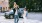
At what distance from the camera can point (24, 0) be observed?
39656 mm

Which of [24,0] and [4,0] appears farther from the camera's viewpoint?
[4,0]

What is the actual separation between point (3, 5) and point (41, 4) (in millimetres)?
16477

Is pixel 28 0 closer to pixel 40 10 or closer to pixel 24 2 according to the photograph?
pixel 24 2

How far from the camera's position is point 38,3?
38.8 m

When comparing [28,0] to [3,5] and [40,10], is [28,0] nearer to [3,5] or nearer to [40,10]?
[40,10]

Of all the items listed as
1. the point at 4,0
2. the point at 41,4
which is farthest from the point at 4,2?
the point at 41,4

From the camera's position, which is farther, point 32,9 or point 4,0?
point 4,0

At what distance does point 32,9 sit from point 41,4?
255 cm

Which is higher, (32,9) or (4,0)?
(4,0)

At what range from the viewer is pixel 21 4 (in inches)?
1567

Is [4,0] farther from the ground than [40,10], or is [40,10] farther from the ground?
[4,0]

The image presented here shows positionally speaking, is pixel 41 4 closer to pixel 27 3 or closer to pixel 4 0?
pixel 27 3

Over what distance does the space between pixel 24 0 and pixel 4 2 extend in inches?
579

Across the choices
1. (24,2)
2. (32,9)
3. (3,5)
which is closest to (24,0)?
(24,2)
